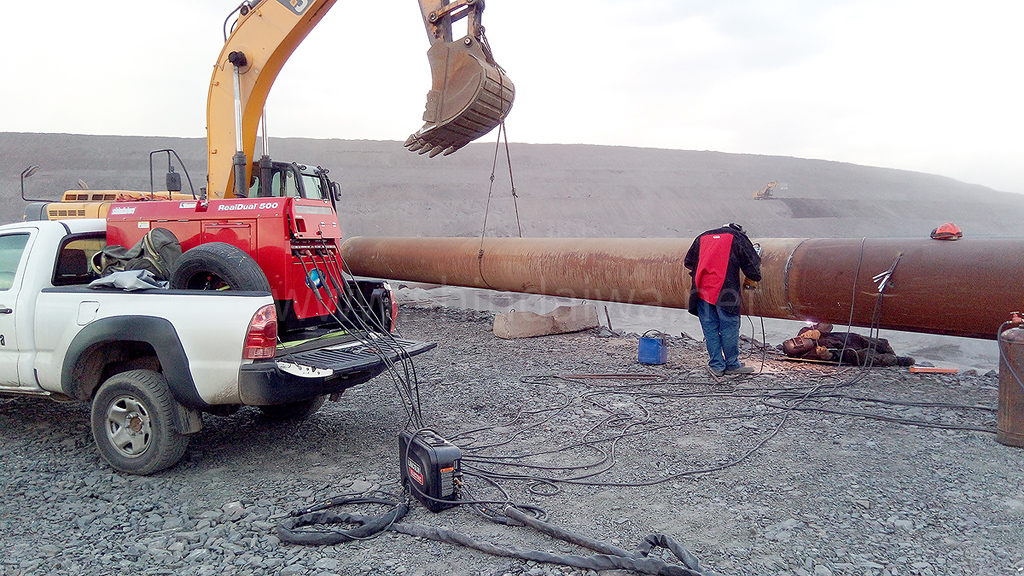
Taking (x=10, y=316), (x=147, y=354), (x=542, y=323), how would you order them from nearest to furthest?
(x=147, y=354) → (x=10, y=316) → (x=542, y=323)

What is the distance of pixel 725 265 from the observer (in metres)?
6.72

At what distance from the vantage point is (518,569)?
3.06 m

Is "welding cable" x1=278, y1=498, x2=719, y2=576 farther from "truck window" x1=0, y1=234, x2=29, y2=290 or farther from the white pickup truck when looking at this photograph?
"truck window" x1=0, y1=234, x2=29, y2=290

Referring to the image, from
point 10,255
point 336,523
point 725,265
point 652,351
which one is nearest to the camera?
point 336,523

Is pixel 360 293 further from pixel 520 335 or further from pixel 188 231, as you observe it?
pixel 520 335

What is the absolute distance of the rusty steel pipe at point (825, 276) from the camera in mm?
5625

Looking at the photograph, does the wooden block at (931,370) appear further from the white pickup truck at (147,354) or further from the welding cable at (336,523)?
the welding cable at (336,523)

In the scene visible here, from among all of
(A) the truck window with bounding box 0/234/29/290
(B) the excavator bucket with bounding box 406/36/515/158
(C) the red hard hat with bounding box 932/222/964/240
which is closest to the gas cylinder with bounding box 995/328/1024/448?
(C) the red hard hat with bounding box 932/222/964/240

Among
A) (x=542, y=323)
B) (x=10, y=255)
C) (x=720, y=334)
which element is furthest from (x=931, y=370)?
(x=10, y=255)

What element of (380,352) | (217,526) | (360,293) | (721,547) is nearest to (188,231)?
(360,293)

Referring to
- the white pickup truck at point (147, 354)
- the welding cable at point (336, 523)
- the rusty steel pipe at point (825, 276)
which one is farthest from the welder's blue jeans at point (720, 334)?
the welding cable at point (336, 523)

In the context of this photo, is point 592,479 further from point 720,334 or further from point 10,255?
point 10,255

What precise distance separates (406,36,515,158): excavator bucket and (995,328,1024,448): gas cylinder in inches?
181

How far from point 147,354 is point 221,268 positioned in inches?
28.8
